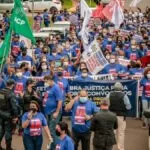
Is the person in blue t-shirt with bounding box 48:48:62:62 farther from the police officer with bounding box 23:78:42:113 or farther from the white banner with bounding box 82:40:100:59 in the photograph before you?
the police officer with bounding box 23:78:42:113

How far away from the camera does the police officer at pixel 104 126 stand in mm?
11109

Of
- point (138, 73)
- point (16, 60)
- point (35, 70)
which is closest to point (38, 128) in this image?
point (138, 73)

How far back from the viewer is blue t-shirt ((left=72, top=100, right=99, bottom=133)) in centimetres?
1187

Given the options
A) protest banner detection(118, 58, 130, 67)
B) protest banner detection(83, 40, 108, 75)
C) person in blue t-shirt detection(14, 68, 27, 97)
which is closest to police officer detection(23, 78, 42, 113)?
person in blue t-shirt detection(14, 68, 27, 97)

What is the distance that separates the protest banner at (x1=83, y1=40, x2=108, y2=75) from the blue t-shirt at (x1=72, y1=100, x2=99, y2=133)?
4.65 metres

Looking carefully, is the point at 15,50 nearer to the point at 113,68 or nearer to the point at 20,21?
the point at 20,21

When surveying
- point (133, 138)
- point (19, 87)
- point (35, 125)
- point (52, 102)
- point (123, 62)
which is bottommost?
point (133, 138)

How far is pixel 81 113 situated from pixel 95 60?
498cm

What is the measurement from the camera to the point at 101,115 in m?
11.1

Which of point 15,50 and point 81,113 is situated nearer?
point 81,113

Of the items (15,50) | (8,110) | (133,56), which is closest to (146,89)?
(8,110)

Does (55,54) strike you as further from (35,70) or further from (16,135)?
(16,135)

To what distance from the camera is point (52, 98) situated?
1285 cm

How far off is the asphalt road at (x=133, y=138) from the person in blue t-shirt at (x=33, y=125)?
1976mm
